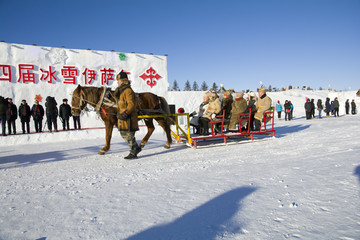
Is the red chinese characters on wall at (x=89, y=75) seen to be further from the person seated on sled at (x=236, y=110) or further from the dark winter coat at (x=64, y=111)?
the person seated on sled at (x=236, y=110)

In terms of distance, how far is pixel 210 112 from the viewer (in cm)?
624

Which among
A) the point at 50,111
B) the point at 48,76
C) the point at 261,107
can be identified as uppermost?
the point at 48,76

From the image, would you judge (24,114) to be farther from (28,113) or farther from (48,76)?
(48,76)

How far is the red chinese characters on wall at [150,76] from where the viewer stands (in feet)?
52.2

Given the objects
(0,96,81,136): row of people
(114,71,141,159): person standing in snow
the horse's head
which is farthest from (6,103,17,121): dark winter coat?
(114,71,141,159): person standing in snow

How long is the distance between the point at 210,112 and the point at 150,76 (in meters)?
10.6

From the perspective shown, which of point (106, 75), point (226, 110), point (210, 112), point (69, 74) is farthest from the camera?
point (106, 75)

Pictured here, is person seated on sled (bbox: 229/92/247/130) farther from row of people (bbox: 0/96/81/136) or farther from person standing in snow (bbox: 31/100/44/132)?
person standing in snow (bbox: 31/100/44/132)

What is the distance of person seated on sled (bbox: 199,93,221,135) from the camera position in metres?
6.13

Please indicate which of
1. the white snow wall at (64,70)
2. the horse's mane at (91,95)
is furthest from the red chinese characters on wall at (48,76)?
the horse's mane at (91,95)

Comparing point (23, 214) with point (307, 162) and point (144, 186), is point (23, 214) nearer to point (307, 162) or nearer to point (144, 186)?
point (144, 186)

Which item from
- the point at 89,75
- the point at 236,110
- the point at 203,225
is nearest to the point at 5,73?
the point at 89,75

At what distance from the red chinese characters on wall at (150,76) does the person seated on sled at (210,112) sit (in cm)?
1016

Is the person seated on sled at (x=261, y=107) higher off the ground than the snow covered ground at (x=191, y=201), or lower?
higher
